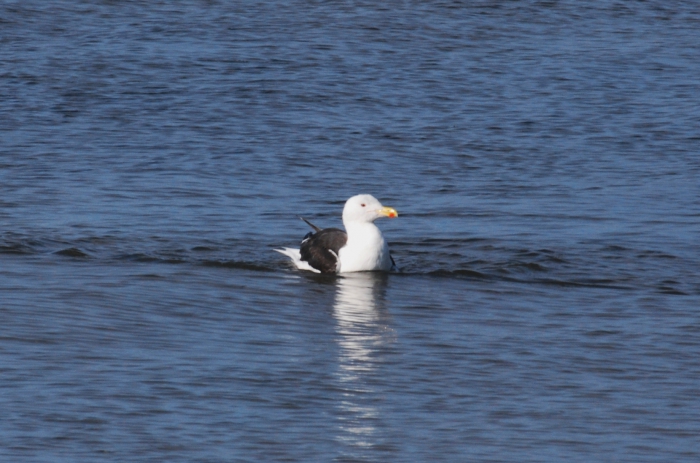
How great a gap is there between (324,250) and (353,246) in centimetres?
33

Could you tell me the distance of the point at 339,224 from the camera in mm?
16141

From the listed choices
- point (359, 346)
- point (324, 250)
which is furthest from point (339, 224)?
point (359, 346)

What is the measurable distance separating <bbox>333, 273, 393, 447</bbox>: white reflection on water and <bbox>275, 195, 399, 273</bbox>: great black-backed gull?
17cm

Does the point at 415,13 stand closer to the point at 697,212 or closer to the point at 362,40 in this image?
the point at 362,40

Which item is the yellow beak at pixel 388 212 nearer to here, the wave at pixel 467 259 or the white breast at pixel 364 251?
the white breast at pixel 364 251

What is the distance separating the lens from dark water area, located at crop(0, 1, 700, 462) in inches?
340

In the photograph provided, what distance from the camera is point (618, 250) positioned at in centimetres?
1441

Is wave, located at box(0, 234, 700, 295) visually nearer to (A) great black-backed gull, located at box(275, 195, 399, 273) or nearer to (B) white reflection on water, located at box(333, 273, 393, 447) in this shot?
(A) great black-backed gull, located at box(275, 195, 399, 273)

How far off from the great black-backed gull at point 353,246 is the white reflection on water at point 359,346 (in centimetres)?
17

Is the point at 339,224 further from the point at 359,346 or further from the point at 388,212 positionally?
the point at 359,346

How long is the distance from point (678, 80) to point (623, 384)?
17.9 meters

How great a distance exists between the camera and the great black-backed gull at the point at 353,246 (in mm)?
13547

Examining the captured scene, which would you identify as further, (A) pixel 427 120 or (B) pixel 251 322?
(A) pixel 427 120

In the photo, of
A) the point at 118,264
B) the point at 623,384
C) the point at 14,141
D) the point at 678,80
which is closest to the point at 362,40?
the point at 678,80
